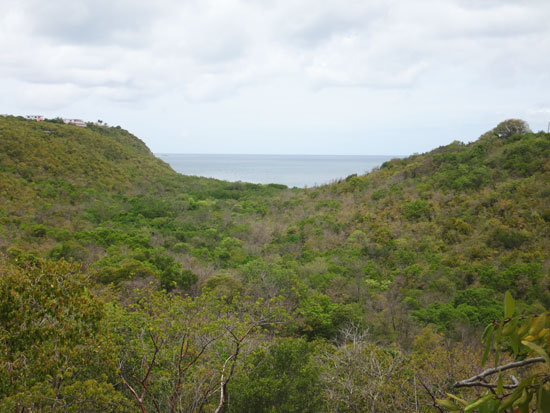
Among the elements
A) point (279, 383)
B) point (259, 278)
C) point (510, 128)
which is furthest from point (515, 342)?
point (510, 128)

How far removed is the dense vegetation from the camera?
6.62 metres

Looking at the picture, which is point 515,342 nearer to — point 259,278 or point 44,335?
point 44,335

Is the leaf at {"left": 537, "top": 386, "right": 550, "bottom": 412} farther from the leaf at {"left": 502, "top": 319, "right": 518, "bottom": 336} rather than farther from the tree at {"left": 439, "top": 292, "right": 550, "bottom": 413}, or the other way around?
the leaf at {"left": 502, "top": 319, "right": 518, "bottom": 336}

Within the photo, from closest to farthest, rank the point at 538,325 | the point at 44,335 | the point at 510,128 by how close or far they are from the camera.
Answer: the point at 538,325 → the point at 44,335 → the point at 510,128

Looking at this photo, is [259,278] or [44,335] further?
[259,278]

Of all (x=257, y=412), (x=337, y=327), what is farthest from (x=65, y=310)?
(x=337, y=327)

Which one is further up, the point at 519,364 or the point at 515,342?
the point at 515,342

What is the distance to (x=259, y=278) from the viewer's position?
58.1 feet

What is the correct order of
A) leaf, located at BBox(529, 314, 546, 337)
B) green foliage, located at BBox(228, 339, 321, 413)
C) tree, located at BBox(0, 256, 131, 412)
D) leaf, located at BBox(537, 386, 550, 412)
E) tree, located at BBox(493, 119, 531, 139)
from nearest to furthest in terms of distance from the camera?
leaf, located at BBox(537, 386, 550, 412) → leaf, located at BBox(529, 314, 546, 337) → tree, located at BBox(0, 256, 131, 412) → green foliage, located at BBox(228, 339, 321, 413) → tree, located at BBox(493, 119, 531, 139)

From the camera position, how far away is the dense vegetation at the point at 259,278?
261 inches

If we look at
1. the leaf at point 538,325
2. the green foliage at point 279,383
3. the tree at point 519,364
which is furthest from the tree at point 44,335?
the leaf at point 538,325

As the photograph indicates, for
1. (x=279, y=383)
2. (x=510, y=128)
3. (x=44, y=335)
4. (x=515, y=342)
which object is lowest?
(x=279, y=383)

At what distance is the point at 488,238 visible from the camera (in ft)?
70.4

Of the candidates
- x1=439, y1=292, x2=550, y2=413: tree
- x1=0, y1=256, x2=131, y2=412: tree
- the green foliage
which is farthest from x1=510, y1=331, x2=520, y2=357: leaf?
the green foliage
